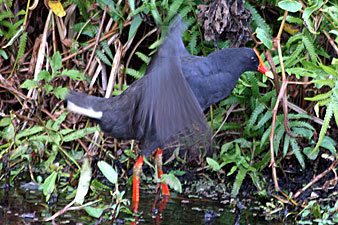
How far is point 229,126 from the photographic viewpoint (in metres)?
4.21

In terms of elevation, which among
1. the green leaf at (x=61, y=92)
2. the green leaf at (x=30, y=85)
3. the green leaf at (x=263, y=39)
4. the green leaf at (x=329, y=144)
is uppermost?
the green leaf at (x=263, y=39)

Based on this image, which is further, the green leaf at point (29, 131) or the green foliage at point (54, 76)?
the green leaf at point (29, 131)

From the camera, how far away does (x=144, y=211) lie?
3568 mm

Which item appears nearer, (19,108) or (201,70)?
(201,70)

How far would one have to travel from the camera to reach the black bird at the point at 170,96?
10.8ft

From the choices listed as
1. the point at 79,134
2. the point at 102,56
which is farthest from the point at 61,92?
the point at 102,56

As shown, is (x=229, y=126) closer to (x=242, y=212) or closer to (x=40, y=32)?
(x=242, y=212)

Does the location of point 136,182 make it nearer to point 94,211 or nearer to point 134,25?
point 94,211

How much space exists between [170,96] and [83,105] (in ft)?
2.74

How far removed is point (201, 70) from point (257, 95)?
24.2 inches

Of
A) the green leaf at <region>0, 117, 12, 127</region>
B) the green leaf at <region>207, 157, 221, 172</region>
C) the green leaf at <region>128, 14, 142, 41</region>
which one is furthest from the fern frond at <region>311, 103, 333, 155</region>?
the green leaf at <region>0, 117, 12, 127</region>

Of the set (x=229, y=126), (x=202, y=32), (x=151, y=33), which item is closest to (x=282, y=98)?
(x=229, y=126)

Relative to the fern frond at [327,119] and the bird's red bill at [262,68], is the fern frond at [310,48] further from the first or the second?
the fern frond at [327,119]

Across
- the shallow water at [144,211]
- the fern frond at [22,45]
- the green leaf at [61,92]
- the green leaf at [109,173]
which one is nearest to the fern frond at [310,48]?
the shallow water at [144,211]
